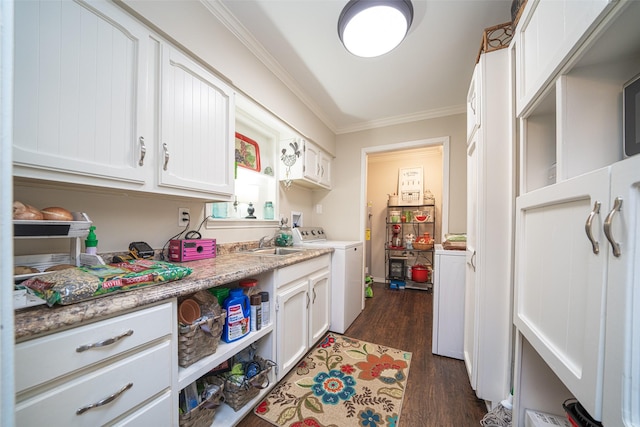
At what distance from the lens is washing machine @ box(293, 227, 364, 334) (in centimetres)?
219

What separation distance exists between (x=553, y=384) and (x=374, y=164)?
12.6 ft

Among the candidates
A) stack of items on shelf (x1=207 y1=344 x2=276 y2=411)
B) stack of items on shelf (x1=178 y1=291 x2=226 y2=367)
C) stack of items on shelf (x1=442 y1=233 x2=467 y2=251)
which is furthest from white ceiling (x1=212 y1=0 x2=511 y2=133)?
stack of items on shelf (x1=207 y1=344 x2=276 y2=411)

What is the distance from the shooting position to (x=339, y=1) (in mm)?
1327

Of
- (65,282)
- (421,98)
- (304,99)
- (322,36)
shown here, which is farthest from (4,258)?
(421,98)

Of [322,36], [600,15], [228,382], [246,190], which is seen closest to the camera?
[600,15]

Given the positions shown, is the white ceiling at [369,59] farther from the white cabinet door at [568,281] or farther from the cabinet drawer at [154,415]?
the cabinet drawer at [154,415]

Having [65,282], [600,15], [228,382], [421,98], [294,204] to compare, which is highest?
[421,98]

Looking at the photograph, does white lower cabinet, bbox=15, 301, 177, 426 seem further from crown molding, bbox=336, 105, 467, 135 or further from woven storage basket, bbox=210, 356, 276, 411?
crown molding, bbox=336, 105, 467, 135

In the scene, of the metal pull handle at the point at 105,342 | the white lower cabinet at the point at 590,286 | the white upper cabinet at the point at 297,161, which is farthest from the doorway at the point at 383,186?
the metal pull handle at the point at 105,342

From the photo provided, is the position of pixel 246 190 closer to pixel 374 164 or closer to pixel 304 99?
pixel 304 99

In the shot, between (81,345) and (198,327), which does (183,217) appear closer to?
(198,327)

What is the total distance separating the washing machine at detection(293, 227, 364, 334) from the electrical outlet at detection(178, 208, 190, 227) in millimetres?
1142

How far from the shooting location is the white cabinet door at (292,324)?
140 cm

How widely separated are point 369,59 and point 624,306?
203cm
